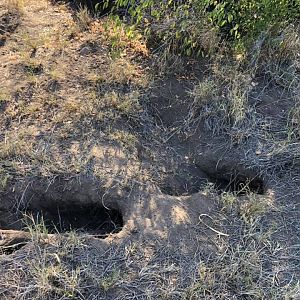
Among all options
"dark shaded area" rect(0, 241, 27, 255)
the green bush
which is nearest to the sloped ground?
"dark shaded area" rect(0, 241, 27, 255)

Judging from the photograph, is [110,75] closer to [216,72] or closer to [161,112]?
[161,112]

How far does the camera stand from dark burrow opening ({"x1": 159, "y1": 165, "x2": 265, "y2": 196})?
3.15 m

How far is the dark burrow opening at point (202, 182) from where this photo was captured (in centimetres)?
315

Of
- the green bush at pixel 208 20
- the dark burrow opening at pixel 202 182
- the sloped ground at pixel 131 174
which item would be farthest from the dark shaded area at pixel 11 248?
the green bush at pixel 208 20

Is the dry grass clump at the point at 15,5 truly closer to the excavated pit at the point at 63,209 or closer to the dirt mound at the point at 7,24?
the dirt mound at the point at 7,24

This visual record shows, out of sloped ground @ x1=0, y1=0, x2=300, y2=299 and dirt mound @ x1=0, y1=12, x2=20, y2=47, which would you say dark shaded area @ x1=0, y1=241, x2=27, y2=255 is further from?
dirt mound @ x1=0, y1=12, x2=20, y2=47

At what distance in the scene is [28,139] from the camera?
3199mm

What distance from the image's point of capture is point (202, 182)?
3.23 m

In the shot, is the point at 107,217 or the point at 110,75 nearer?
the point at 107,217

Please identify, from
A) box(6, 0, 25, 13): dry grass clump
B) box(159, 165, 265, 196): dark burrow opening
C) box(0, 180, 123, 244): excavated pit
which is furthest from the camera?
box(6, 0, 25, 13): dry grass clump

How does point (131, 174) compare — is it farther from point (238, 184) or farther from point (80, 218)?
point (238, 184)

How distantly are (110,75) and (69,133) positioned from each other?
62 centimetres

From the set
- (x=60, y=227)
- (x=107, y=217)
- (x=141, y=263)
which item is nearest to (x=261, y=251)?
(x=141, y=263)

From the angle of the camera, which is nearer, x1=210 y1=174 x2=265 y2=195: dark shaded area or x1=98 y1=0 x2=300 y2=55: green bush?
x1=210 y1=174 x2=265 y2=195: dark shaded area
